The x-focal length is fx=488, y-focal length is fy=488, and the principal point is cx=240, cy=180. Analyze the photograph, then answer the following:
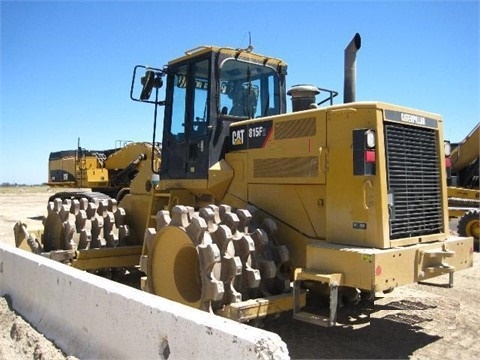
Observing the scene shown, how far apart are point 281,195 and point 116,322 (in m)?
2.51

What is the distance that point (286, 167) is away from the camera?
5445mm

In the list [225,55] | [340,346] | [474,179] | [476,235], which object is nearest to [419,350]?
[340,346]

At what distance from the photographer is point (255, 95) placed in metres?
6.60

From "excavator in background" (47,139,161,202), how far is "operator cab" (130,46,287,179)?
965 cm

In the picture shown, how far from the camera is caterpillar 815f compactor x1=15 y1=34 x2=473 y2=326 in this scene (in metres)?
4.58

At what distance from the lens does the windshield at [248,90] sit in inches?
249

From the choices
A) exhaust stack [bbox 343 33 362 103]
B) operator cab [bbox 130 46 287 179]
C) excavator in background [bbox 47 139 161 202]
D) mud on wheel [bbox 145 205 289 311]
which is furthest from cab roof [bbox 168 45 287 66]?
excavator in background [bbox 47 139 161 202]

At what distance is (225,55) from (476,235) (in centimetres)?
941

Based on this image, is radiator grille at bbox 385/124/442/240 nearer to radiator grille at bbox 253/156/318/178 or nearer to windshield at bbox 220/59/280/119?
radiator grille at bbox 253/156/318/178

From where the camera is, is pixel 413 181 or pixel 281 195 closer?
pixel 413 181

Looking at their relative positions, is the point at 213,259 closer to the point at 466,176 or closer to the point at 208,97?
the point at 208,97

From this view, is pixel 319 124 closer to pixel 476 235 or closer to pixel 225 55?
pixel 225 55

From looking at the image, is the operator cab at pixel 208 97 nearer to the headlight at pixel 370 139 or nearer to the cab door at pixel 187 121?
the cab door at pixel 187 121

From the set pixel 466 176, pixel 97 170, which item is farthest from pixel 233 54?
pixel 97 170
